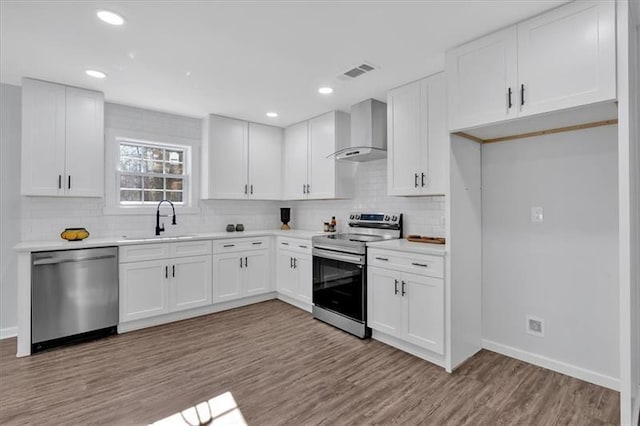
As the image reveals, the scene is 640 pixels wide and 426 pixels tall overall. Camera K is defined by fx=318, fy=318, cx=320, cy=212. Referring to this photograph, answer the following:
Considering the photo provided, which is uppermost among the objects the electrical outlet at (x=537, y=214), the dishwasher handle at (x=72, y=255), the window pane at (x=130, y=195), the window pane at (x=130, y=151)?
the window pane at (x=130, y=151)

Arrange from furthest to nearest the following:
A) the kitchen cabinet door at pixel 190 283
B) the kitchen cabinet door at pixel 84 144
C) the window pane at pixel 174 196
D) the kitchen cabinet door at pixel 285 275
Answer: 1. the window pane at pixel 174 196
2. the kitchen cabinet door at pixel 285 275
3. the kitchen cabinet door at pixel 190 283
4. the kitchen cabinet door at pixel 84 144

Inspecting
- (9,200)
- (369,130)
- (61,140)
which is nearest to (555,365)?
(369,130)

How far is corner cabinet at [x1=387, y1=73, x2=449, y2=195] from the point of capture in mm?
2973

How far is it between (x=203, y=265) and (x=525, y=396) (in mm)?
3453

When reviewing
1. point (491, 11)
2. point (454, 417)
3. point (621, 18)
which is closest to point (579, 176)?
point (621, 18)

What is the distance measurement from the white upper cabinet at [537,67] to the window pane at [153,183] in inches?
146

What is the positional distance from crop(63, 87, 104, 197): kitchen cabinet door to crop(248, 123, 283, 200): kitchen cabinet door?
1.86m

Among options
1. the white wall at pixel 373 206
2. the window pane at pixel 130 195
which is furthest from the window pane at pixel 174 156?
the white wall at pixel 373 206

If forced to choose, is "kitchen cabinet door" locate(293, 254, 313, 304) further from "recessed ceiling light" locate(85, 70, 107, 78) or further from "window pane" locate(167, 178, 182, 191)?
"recessed ceiling light" locate(85, 70, 107, 78)

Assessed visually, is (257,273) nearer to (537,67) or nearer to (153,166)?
(153,166)

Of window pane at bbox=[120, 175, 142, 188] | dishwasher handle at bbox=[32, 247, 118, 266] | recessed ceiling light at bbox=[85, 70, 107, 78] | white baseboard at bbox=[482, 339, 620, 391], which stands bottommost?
white baseboard at bbox=[482, 339, 620, 391]

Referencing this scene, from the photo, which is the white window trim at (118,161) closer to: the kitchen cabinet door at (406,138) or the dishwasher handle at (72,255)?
the dishwasher handle at (72,255)

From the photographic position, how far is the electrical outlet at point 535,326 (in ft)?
8.84

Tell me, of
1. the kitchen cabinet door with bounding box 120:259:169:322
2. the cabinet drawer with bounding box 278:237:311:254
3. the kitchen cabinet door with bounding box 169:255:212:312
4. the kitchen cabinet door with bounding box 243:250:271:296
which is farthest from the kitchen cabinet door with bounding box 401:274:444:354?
the kitchen cabinet door with bounding box 120:259:169:322
